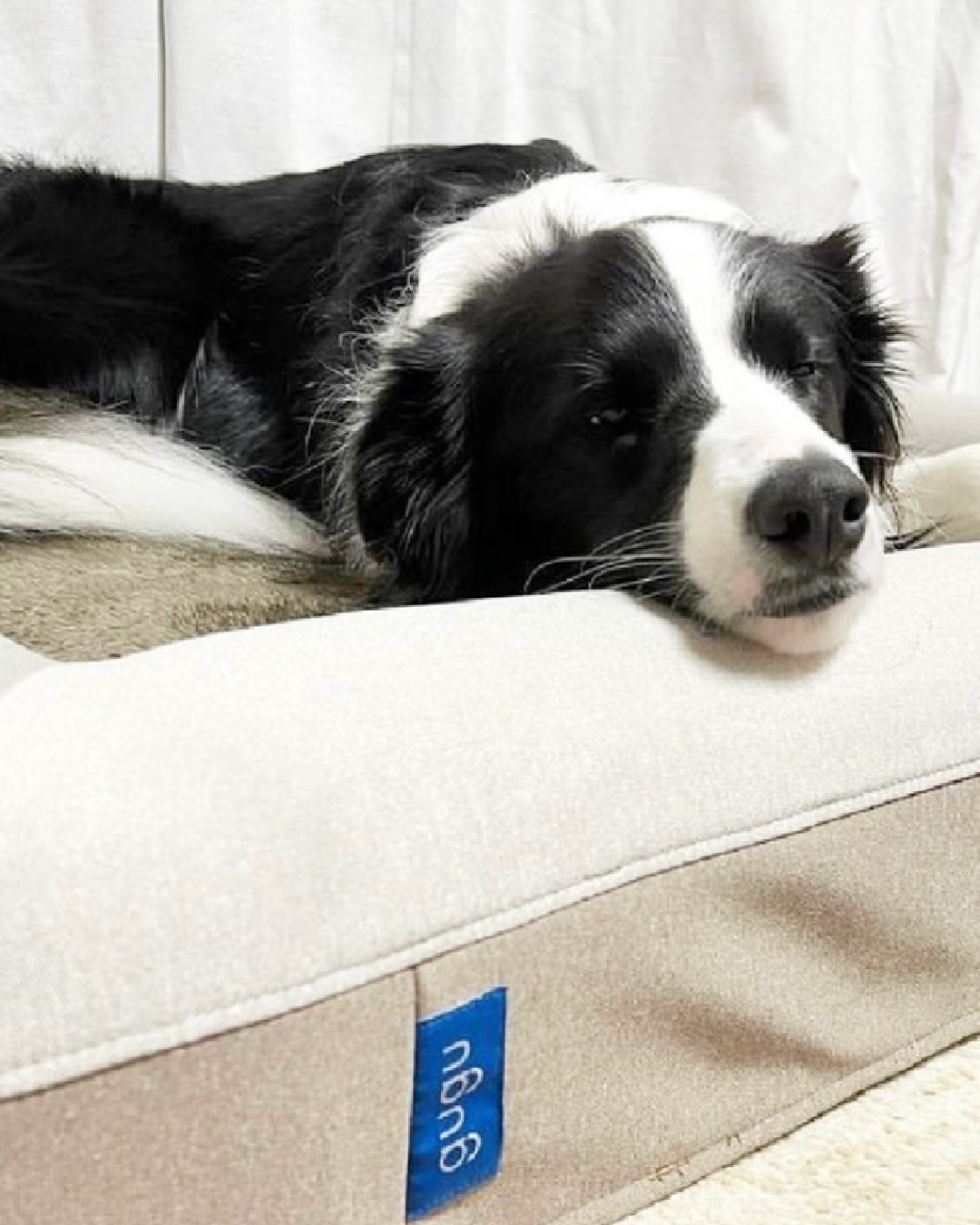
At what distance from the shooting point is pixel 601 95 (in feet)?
7.80

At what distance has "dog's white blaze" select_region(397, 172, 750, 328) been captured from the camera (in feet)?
4.96

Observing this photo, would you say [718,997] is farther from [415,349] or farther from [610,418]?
[415,349]

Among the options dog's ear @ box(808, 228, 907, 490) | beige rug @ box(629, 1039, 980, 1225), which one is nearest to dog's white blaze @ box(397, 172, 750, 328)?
dog's ear @ box(808, 228, 907, 490)

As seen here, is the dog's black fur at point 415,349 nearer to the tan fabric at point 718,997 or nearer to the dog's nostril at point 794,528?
the dog's nostril at point 794,528

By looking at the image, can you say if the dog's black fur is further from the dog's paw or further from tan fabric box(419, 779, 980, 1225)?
tan fabric box(419, 779, 980, 1225)

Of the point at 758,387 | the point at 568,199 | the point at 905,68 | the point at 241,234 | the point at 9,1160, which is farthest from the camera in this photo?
the point at 905,68

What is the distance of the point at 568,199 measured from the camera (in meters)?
1.57

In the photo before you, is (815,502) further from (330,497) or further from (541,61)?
(541,61)

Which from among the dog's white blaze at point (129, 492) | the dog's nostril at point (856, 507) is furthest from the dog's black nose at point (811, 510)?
the dog's white blaze at point (129, 492)

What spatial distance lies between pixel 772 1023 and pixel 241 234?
1.16 meters

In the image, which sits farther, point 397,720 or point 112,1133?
point 397,720

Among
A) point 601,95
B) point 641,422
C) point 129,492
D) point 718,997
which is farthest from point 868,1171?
point 601,95

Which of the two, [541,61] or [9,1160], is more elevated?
[541,61]

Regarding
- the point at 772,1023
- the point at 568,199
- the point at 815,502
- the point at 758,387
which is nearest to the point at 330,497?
the point at 568,199
